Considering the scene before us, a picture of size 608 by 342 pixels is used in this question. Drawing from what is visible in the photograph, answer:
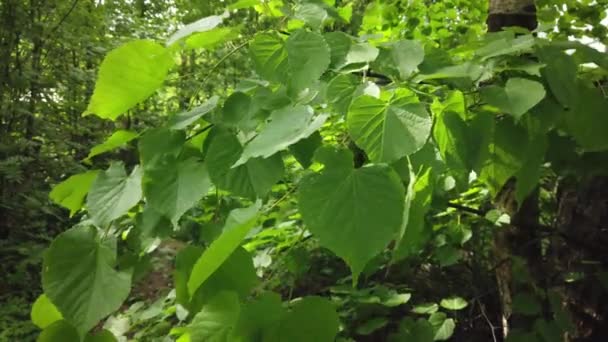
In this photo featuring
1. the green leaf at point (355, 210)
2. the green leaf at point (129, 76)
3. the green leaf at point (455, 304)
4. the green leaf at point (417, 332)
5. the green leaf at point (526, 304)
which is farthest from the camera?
the green leaf at point (455, 304)

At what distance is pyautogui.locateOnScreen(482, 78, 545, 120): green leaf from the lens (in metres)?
0.39

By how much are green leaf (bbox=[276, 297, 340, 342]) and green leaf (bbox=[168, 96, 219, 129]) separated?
0.63ft

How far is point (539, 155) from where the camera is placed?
0.45m

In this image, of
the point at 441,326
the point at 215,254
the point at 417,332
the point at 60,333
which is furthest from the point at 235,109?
the point at 441,326

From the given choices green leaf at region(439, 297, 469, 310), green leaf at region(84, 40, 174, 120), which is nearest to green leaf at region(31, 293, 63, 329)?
green leaf at region(84, 40, 174, 120)

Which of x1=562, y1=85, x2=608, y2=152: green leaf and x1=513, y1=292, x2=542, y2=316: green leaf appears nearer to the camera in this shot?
x1=562, y1=85, x2=608, y2=152: green leaf

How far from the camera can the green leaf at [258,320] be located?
41cm

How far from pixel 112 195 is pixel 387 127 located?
0.83ft

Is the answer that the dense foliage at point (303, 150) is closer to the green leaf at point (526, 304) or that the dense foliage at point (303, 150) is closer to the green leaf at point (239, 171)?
the green leaf at point (239, 171)

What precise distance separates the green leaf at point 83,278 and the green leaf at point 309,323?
0.14 metres

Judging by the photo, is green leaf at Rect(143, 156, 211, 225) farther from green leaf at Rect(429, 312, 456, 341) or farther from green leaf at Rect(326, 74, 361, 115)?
green leaf at Rect(429, 312, 456, 341)

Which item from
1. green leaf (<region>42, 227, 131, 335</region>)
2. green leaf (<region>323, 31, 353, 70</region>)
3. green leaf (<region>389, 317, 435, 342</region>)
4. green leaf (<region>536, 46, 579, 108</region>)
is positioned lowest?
green leaf (<region>389, 317, 435, 342</region>)

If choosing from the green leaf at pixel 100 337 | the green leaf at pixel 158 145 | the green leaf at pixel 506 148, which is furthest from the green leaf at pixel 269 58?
the green leaf at pixel 100 337

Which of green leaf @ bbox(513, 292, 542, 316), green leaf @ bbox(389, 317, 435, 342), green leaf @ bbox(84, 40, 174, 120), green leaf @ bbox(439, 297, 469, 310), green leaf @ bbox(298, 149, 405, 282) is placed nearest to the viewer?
green leaf @ bbox(298, 149, 405, 282)
